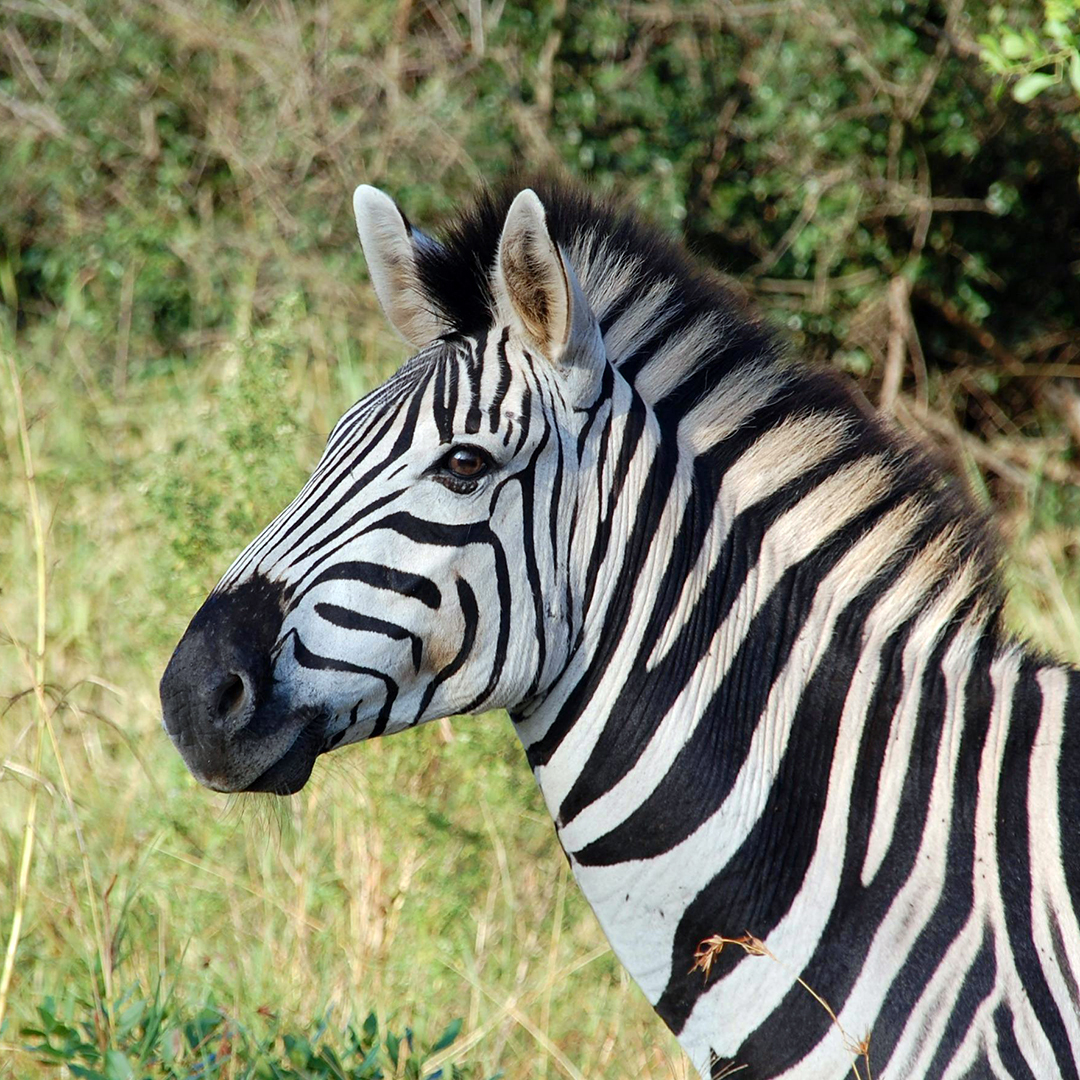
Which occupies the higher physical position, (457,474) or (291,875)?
(457,474)

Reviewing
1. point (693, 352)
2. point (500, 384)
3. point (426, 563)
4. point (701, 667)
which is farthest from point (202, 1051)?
point (693, 352)

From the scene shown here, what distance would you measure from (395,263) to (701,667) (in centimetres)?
122

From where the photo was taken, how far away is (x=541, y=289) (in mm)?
2510

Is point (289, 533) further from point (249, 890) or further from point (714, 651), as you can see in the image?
point (249, 890)

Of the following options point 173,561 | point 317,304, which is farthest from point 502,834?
point 317,304

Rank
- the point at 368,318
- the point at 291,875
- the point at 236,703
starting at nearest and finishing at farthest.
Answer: the point at 236,703
the point at 291,875
the point at 368,318

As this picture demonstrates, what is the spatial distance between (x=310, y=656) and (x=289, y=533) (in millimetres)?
272

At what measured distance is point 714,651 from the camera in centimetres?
253

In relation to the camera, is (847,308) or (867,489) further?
(847,308)

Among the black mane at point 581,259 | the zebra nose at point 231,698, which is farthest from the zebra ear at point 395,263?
the zebra nose at point 231,698

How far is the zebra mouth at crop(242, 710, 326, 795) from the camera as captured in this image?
2371 millimetres

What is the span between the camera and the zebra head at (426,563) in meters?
2.33

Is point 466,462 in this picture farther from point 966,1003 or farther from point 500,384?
point 966,1003

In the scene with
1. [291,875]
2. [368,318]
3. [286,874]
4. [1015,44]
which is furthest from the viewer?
[368,318]
